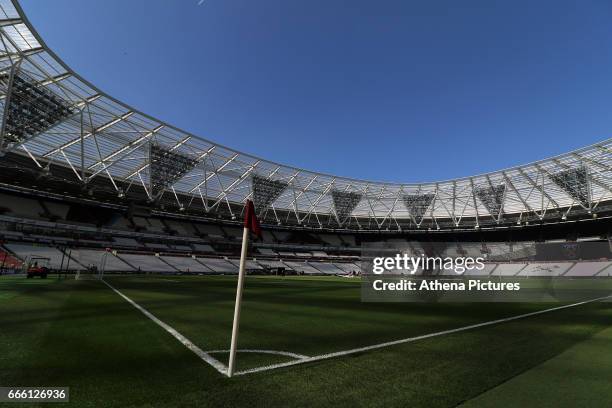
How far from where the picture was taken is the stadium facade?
2644cm

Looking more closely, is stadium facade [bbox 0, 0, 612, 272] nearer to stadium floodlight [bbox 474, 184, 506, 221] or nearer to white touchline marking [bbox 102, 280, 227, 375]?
stadium floodlight [bbox 474, 184, 506, 221]

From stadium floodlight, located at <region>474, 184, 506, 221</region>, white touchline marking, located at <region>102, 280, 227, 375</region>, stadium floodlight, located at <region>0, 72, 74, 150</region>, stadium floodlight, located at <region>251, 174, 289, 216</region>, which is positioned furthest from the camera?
stadium floodlight, located at <region>251, 174, 289, 216</region>

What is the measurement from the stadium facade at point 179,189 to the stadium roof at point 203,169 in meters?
0.14

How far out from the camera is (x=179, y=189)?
4844 centimetres

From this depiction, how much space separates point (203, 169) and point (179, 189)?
7.90 m

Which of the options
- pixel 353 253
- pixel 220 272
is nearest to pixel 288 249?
pixel 353 253

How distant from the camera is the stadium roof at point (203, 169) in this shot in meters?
24.4

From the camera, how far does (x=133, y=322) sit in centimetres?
774

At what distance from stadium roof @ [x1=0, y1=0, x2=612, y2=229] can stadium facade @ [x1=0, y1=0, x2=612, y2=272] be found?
143 mm

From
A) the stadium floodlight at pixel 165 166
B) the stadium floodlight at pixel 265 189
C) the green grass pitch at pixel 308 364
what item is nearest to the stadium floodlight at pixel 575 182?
the stadium floodlight at pixel 265 189

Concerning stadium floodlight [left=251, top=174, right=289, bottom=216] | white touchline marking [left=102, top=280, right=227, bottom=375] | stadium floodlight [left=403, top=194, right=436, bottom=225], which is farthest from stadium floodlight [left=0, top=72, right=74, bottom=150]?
stadium floodlight [left=403, top=194, right=436, bottom=225]

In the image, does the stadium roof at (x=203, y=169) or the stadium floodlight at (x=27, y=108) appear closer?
the stadium floodlight at (x=27, y=108)

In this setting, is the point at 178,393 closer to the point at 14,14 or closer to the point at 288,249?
the point at 14,14

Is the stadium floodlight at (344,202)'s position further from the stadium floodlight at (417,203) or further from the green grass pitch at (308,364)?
the green grass pitch at (308,364)
